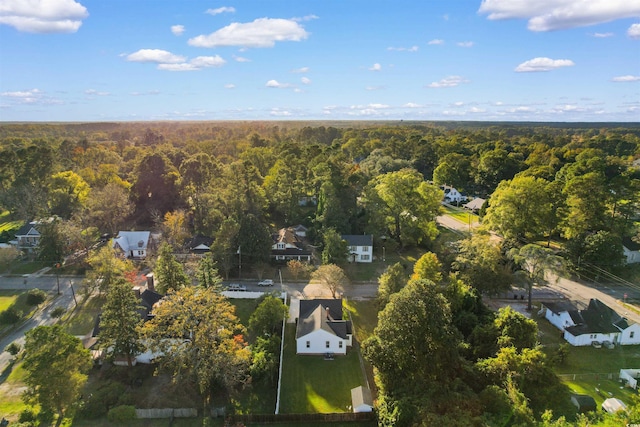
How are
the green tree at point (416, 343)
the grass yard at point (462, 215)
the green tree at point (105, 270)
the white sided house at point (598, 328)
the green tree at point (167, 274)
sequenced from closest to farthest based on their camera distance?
1. the green tree at point (416, 343)
2. the white sided house at point (598, 328)
3. the green tree at point (167, 274)
4. the green tree at point (105, 270)
5. the grass yard at point (462, 215)

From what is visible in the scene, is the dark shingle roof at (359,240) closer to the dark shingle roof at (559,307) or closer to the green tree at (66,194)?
the dark shingle roof at (559,307)

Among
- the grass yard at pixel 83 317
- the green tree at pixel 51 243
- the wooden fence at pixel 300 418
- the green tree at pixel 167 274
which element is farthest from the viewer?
the green tree at pixel 51 243

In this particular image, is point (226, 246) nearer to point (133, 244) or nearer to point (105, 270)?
point (105, 270)

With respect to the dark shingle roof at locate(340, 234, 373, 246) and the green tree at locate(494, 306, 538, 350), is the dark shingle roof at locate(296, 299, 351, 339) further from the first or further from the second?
the dark shingle roof at locate(340, 234, 373, 246)

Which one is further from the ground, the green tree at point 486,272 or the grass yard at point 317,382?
the green tree at point 486,272

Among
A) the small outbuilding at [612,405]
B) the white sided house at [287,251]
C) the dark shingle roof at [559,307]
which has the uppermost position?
the white sided house at [287,251]

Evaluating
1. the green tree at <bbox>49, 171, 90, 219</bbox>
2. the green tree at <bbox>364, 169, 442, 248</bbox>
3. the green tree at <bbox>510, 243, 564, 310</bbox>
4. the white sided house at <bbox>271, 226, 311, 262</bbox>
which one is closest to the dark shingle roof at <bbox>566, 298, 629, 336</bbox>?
the green tree at <bbox>510, 243, 564, 310</bbox>

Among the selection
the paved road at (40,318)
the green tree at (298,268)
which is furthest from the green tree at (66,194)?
the green tree at (298,268)

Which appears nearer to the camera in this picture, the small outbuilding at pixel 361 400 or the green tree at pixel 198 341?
the small outbuilding at pixel 361 400

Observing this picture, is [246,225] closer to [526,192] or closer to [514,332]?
[514,332]
